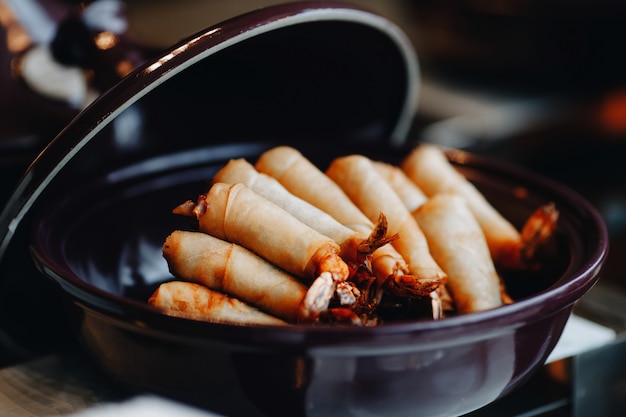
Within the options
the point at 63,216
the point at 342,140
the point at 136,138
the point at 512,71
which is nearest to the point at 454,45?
the point at 512,71

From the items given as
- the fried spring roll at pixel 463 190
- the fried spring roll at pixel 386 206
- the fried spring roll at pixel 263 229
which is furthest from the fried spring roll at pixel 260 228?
the fried spring roll at pixel 463 190

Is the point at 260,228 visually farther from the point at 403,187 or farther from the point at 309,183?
the point at 403,187

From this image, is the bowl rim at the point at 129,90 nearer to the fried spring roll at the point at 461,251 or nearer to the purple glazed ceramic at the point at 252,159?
the purple glazed ceramic at the point at 252,159

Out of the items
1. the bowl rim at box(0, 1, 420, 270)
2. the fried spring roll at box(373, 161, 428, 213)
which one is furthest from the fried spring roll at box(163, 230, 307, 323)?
the fried spring roll at box(373, 161, 428, 213)

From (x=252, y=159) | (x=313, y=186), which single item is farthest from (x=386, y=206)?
(x=252, y=159)

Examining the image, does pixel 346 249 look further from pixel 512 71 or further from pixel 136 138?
pixel 512 71

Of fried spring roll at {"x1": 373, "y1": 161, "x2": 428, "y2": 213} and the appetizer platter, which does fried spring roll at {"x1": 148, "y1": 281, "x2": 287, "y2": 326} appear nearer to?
the appetizer platter
